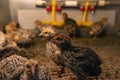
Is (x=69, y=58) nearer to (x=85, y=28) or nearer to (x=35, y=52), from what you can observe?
(x=35, y=52)

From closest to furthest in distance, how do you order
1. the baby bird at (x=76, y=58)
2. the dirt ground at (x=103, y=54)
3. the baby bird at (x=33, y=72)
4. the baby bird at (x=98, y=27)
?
the baby bird at (x=33, y=72)
the baby bird at (x=76, y=58)
the dirt ground at (x=103, y=54)
the baby bird at (x=98, y=27)

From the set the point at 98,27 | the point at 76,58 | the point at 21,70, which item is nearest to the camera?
the point at 21,70

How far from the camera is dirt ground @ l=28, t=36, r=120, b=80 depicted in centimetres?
263

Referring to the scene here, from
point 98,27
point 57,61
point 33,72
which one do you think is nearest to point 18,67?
point 33,72

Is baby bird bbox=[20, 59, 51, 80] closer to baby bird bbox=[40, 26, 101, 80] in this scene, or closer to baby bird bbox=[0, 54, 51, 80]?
baby bird bbox=[0, 54, 51, 80]

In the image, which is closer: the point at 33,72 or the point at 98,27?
the point at 33,72

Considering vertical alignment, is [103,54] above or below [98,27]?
below

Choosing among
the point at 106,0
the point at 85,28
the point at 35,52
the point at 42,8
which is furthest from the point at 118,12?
the point at 35,52

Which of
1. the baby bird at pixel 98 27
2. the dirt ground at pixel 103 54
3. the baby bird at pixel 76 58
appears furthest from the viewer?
the baby bird at pixel 98 27

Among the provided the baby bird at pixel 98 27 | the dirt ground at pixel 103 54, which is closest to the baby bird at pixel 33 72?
the dirt ground at pixel 103 54

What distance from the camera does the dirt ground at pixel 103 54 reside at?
2.63 metres

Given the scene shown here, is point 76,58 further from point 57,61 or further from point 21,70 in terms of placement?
point 21,70

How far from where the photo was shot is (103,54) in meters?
3.22

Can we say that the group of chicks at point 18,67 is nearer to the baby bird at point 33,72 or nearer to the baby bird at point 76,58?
the baby bird at point 33,72
